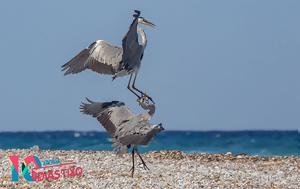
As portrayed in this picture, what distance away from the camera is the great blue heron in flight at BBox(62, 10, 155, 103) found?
1498 cm

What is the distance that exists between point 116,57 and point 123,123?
999mm

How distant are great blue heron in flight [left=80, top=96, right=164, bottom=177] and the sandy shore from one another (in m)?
1.45

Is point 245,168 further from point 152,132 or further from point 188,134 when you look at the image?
point 188,134

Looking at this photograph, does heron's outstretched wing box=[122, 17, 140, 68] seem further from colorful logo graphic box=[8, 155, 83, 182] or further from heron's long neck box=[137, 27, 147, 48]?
colorful logo graphic box=[8, 155, 83, 182]

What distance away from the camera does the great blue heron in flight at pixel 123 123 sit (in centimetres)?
1523

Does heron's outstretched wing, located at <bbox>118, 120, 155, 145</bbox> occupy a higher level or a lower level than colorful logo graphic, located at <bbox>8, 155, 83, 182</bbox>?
higher

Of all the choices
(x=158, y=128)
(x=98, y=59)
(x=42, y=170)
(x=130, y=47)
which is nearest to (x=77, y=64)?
(x=98, y=59)

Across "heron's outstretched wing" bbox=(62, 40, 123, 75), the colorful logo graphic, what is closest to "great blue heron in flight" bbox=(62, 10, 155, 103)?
Result: "heron's outstretched wing" bbox=(62, 40, 123, 75)

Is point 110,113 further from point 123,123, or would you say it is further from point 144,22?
point 144,22

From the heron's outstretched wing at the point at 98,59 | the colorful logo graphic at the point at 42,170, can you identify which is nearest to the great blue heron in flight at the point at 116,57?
the heron's outstretched wing at the point at 98,59

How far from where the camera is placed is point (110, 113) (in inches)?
610

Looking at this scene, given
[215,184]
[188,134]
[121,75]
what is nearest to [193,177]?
[215,184]

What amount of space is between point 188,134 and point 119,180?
46.6 metres

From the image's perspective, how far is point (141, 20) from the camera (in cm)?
1505
